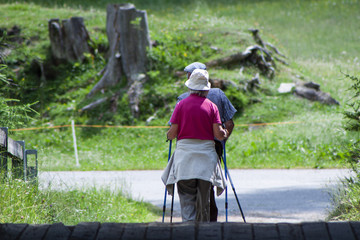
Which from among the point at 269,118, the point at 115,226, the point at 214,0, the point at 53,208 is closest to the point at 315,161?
the point at 269,118

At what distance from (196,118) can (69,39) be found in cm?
1550

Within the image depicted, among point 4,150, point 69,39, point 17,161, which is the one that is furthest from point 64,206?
point 69,39

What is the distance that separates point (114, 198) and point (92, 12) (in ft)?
61.7

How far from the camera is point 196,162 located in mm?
5145

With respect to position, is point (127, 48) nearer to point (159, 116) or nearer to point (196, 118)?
point (159, 116)

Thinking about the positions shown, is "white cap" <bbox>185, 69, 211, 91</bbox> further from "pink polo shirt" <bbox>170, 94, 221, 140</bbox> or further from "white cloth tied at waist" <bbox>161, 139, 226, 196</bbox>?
"white cloth tied at waist" <bbox>161, 139, 226, 196</bbox>

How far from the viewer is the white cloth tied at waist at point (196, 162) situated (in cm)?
511

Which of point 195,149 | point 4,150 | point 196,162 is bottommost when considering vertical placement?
point 4,150

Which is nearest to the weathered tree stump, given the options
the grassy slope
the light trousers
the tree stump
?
the tree stump

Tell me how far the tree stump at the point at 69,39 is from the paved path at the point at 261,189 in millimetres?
8470

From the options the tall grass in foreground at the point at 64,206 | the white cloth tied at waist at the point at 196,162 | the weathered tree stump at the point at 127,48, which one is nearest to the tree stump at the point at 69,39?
the weathered tree stump at the point at 127,48

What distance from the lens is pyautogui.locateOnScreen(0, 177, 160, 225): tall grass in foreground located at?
5062 mm

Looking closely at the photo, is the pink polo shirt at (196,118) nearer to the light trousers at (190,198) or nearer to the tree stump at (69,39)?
the light trousers at (190,198)

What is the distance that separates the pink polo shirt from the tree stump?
49.4 ft
